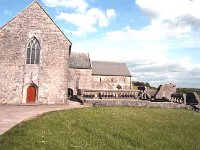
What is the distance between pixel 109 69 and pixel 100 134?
4985cm

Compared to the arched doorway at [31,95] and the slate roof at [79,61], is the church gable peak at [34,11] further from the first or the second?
the slate roof at [79,61]

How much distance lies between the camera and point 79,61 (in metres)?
52.7

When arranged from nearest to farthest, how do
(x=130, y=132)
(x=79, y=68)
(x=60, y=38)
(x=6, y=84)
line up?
(x=130, y=132) → (x=6, y=84) → (x=60, y=38) → (x=79, y=68)

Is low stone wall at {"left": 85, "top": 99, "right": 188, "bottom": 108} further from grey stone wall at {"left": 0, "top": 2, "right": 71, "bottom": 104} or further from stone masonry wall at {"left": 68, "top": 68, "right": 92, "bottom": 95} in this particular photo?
stone masonry wall at {"left": 68, "top": 68, "right": 92, "bottom": 95}

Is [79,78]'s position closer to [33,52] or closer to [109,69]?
[109,69]

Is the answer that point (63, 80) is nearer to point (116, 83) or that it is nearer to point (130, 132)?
point (130, 132)

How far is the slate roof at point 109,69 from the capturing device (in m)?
61.2

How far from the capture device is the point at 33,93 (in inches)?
1201

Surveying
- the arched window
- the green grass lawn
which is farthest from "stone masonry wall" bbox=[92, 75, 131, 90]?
the green grass lawn

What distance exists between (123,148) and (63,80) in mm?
20204

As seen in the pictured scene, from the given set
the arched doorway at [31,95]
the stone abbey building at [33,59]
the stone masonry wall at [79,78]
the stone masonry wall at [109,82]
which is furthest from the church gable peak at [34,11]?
the stone masonry wall at [109,82]

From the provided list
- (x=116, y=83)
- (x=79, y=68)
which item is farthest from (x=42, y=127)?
(x=116, y=83)

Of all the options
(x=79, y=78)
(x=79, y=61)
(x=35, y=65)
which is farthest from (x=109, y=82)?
(x=35, y=65)

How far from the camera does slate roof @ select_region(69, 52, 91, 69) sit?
169 feet
